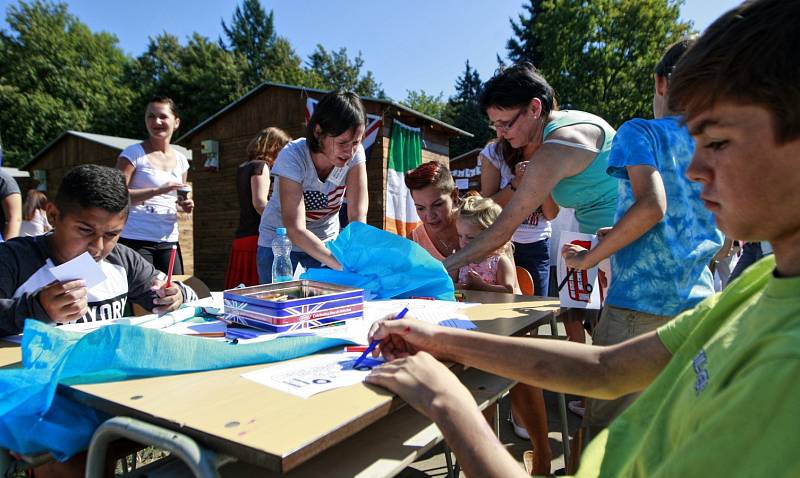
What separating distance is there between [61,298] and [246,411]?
3.21 ft

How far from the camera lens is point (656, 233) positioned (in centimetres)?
157

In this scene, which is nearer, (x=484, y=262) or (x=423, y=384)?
(x=423, y=384)

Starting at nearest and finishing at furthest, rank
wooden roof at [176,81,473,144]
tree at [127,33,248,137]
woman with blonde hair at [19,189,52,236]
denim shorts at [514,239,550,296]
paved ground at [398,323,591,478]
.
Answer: paved ground at [398,323,591,478] → denim shorts at [514,239,550,296] → woman with blonde hair at [19,189,52,236] → wooden roof at [176,81,473,144] → tree at [127,33,248,137]

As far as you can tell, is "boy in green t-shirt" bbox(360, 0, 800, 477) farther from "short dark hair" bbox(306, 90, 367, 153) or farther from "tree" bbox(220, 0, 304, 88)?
"tree" bbox(220, 0, 304, 88)

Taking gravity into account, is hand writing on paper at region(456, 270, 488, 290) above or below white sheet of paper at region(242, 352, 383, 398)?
above

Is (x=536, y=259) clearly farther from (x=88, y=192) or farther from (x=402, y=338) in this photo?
(x=88, y=192)

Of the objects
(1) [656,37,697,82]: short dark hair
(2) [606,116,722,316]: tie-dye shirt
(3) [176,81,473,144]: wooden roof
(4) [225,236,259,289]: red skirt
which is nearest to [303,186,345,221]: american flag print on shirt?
(4) [225,236,259,289]: red skirt

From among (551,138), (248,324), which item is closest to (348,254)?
(248,324)

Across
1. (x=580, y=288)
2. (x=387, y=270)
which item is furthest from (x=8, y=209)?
(x=580, y=288)

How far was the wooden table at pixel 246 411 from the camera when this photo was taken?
2.60 feet

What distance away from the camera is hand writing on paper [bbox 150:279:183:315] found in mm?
1884

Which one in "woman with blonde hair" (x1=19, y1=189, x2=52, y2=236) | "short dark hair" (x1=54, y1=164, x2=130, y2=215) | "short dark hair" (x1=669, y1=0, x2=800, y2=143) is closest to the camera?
"short dark hair" (x1=669, y1=0, x2=800, y2=143)

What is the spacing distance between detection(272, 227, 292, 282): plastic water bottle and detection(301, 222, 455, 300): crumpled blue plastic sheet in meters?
0.25

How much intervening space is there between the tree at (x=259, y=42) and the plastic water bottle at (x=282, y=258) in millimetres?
34284
